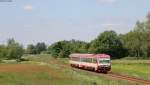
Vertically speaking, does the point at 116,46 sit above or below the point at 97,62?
above

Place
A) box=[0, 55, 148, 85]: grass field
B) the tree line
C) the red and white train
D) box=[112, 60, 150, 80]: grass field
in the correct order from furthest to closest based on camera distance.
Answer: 1. the tree line
2. the red and white train
3. box=[112, 60, 150, 80]: grass field
4. box=[0, 55, 148, 85]: grass field

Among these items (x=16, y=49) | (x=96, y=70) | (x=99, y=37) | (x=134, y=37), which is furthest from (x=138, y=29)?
A: (x=96, y=70)

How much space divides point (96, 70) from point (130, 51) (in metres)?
86.7

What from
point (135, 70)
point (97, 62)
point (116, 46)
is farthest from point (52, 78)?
point (116, 46)

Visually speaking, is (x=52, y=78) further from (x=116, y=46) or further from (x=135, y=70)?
(x=116, y=46)

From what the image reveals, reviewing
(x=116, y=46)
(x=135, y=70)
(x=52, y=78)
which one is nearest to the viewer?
(x=52, y=78)

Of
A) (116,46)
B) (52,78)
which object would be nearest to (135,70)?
(52,78)

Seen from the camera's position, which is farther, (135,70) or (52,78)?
(135,70)

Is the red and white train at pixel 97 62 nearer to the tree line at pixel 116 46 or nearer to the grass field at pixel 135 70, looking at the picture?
the grass field at pixel 135 70

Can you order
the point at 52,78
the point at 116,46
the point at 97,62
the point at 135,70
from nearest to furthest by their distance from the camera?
1. the point at 52,78
2. the point at 97,62
3. the point at 135,70
4. the point at 116,46

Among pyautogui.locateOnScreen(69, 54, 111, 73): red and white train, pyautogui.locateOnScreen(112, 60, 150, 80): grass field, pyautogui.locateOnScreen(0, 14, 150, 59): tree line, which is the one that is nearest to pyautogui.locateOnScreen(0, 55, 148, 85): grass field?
pyautogui.locateOnScreen(112, 60, 150, 80): grass field

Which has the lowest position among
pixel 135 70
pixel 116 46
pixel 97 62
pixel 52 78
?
pixel 52 78

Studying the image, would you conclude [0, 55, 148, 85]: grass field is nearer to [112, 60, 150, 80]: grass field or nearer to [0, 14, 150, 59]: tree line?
[112, 60, 150, 80]: grass field

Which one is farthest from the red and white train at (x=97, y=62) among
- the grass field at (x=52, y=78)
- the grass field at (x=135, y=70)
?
the grass field at (x=135, y=70)
